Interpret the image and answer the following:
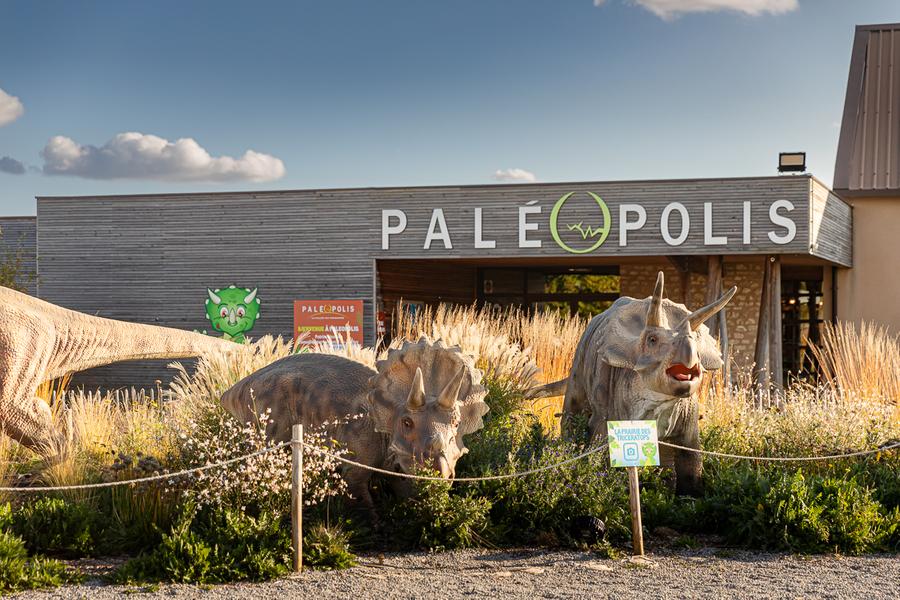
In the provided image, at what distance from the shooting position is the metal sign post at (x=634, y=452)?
6598 millimetres

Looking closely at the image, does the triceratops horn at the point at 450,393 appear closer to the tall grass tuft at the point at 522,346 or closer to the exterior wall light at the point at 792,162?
the tall grass tuft at the point at 522,346

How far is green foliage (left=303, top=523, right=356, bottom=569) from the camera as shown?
6.24 m

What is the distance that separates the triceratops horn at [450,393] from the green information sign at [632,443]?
1042 millimetres

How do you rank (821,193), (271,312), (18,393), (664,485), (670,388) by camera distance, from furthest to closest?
(271,312), (821,193), (18,393), (664,485), (670,388)

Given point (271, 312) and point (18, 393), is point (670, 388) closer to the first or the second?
point (18, 393)

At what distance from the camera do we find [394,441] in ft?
20.9

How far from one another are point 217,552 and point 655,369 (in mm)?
3014

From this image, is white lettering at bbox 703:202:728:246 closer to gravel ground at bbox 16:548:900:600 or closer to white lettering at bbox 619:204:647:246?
white lettering at bbox 619:204:647:246

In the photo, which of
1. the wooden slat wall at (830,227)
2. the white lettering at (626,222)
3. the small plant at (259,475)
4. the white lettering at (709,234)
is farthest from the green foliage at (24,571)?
the wooden slat wall at (830,227)

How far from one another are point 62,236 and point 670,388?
13775 mm

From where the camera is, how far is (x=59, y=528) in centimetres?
656

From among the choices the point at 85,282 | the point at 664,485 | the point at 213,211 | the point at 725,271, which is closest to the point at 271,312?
the point at 213,211

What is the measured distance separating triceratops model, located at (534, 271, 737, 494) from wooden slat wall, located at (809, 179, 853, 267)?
827 cm

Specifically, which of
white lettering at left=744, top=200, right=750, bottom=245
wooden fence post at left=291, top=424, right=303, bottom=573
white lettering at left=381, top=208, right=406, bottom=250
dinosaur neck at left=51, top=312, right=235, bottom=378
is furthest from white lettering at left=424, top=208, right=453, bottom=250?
wooden fence post at left=291, top=424, right=303, bottom=573
